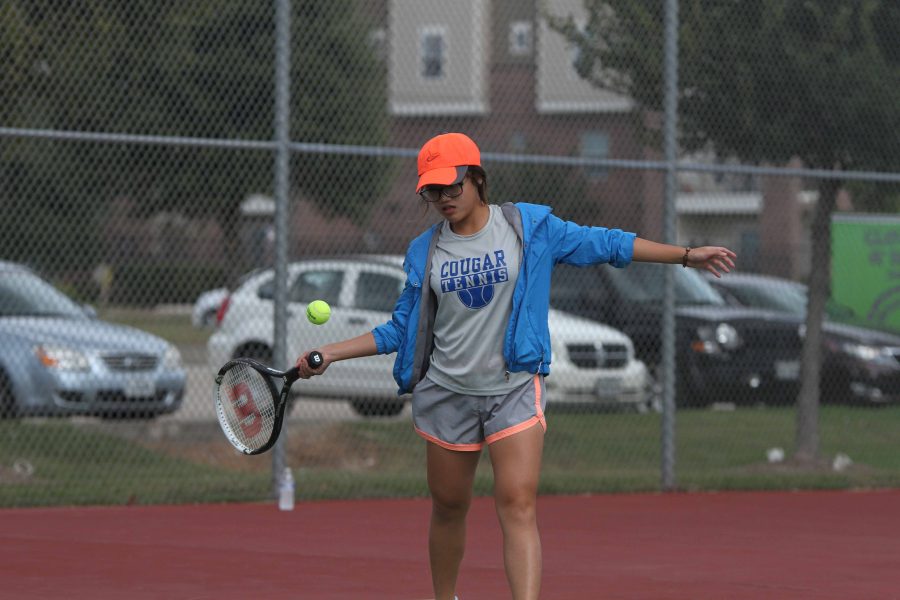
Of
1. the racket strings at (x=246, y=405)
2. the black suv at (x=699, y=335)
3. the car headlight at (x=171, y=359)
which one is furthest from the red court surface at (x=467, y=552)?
the black suv at (x=699, y=335)

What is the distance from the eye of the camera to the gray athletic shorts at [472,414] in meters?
5.55

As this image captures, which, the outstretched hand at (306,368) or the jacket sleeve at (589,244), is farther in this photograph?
the jacket sleeve at (589,244)

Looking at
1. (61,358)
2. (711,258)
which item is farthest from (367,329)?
(711,258)

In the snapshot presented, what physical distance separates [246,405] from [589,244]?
1363mm

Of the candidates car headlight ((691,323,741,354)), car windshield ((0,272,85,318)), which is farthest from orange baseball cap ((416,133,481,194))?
car headlight ((691,323,741,354))

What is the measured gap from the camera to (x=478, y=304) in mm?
5578

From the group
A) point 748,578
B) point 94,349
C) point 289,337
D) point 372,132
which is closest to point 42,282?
point 94,349

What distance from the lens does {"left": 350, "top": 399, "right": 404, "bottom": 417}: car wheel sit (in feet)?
44.6

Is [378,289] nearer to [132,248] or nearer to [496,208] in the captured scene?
[132,248]

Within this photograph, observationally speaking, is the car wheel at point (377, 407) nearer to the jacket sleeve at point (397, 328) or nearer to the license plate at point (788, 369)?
the license plate at point (788, 369)

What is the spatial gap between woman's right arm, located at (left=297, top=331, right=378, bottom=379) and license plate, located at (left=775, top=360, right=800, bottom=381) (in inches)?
392

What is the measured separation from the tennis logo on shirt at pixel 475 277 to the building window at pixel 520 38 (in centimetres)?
609

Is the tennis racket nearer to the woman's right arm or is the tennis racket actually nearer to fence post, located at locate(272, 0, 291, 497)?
the woman's right arm

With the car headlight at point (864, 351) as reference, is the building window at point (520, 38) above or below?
above
